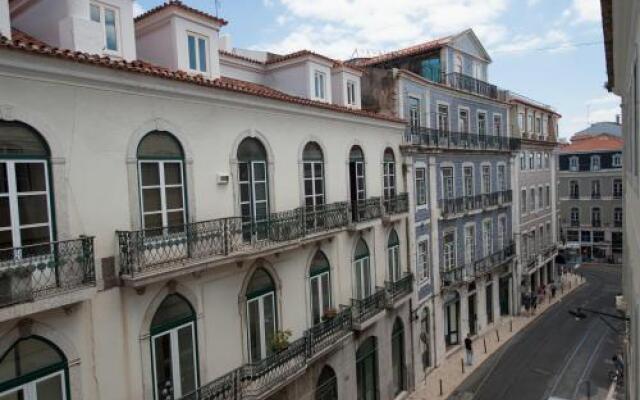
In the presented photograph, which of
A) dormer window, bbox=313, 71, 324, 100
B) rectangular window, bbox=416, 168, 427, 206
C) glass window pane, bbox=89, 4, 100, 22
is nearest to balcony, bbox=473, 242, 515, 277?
rectangular window, bbox=416, 168, 427, 206

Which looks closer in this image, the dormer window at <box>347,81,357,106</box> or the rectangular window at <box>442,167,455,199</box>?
the dormer window at <box>347,81,357,106</box>

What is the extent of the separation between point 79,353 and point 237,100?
6535mm

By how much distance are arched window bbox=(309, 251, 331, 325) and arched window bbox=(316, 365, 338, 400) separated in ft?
5.46

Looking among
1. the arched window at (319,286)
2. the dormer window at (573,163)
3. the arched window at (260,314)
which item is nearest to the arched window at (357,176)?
the arched window at (319,286)

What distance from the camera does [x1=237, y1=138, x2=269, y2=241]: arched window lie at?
11305mm

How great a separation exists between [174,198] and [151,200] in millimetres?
577

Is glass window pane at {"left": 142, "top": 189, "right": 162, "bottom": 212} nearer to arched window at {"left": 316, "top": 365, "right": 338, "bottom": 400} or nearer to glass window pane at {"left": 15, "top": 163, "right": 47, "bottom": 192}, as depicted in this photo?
glass window pane at {"left": 15, "top": 163, "right": 47, "bottom": 192}

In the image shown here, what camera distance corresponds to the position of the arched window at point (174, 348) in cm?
919

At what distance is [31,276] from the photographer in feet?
22.9

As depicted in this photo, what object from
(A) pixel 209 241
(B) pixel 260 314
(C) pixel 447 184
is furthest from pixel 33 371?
(C) pixel 447 184

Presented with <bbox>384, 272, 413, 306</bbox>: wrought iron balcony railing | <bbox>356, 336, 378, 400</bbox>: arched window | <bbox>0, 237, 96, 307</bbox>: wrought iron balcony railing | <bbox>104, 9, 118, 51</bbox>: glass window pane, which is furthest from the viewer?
→ <bbox>384, 272, 413, 306</bbox>: wrought iron balcony railing

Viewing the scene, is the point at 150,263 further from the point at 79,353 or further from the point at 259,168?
the point at 259,168

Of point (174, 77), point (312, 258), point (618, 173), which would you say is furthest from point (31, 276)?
point (618, 173)

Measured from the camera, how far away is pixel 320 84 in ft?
50.5
